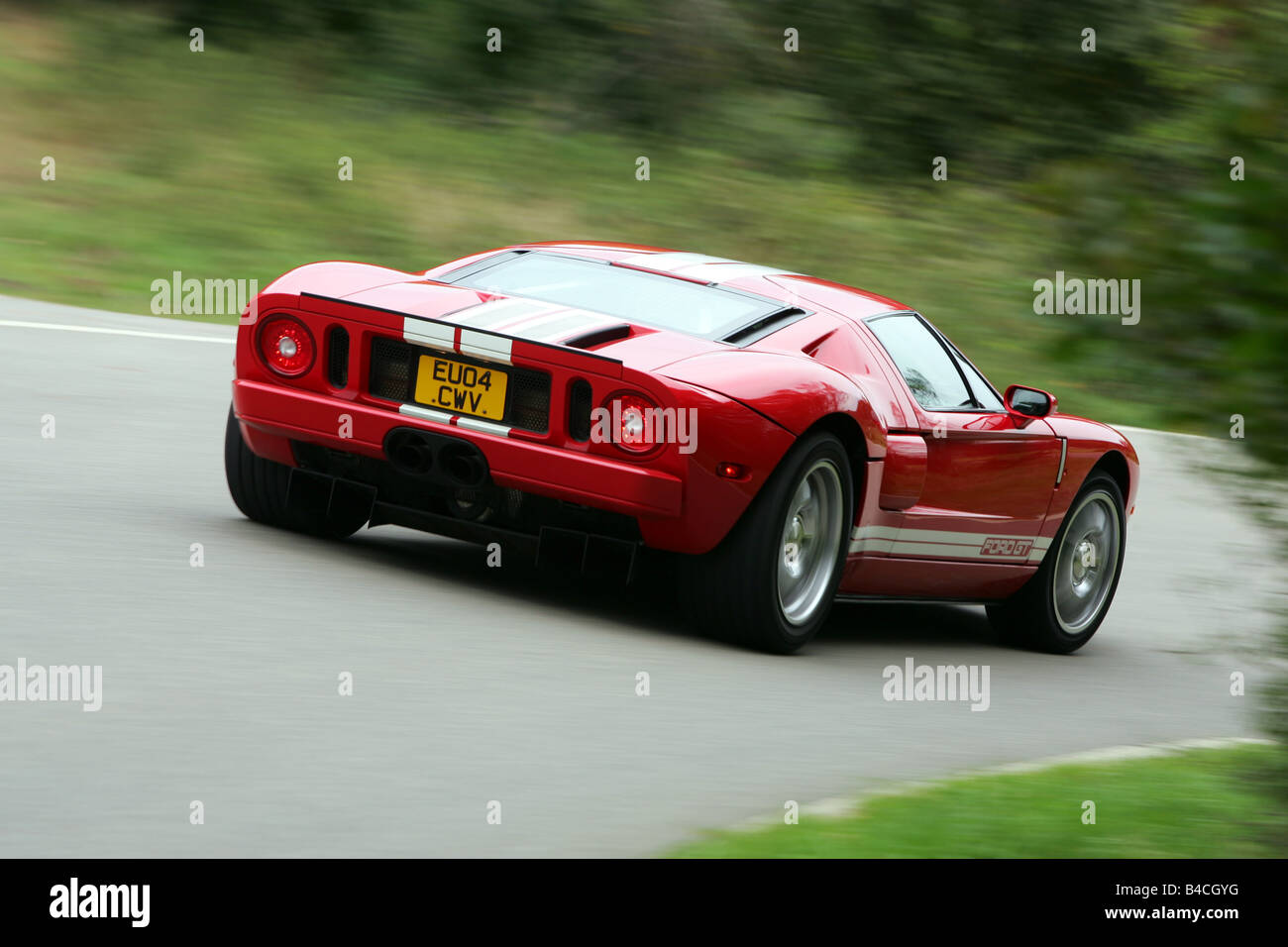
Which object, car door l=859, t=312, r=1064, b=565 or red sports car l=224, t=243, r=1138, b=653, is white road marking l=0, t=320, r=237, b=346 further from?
car door l=859, t=312, r=1064, b=565

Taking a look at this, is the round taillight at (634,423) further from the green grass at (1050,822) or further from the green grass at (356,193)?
the green grass at (356,193)

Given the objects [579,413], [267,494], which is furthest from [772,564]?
[267,494]

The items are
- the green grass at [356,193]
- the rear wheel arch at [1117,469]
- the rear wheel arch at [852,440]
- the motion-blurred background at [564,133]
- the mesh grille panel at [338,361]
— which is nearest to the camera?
the rear wheel arch at [852,440]

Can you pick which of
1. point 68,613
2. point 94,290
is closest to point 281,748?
point 68,613

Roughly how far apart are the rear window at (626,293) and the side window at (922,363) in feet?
1.75

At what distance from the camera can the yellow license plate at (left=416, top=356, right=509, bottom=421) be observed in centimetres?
627

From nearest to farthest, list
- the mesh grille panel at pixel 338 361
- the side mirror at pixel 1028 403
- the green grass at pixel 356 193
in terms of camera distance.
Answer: the mesh grille panel at pixel 338 361
the side mirror at pixel 1028 403
the green grass at pixel 356 193

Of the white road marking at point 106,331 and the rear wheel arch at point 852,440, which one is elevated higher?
the white road marking at point 106,331

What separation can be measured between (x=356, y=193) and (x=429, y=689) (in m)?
12.5

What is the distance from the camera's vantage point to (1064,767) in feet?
18.1

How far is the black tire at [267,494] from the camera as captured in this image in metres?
7.07

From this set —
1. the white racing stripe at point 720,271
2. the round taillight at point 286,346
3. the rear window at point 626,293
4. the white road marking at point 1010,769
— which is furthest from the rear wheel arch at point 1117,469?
the round taillight at point 286,346

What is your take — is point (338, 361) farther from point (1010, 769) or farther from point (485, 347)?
point (1010, 769)

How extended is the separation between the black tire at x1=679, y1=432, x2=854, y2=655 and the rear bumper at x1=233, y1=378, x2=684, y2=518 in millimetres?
302
